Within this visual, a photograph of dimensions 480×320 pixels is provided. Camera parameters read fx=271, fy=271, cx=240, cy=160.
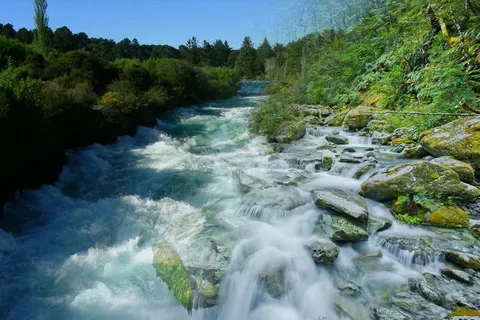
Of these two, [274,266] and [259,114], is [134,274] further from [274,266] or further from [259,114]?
[259,114]

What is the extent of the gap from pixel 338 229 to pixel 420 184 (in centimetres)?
213

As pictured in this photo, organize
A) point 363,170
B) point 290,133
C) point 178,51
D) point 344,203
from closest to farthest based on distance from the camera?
point 344,203
point 363,170
point 290,133
point 178,51

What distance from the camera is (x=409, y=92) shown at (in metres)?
11.8

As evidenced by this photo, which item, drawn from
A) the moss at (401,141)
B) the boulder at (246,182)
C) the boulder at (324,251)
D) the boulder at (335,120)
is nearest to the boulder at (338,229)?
the boulder at (324,251)

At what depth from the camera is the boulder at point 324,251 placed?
15.2ft

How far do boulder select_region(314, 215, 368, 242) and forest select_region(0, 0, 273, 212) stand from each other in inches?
293

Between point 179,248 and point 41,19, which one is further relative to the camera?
point 41,19

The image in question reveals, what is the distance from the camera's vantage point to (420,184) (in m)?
5.67

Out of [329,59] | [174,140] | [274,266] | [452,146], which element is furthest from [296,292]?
[329,59]

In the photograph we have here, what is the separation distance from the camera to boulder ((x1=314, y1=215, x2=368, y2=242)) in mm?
5016

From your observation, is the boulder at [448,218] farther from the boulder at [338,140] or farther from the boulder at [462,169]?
the boulder at [338,140]

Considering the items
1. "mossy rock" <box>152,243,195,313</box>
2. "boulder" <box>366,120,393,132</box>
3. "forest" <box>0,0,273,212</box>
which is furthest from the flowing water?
"boulder" <box>366,120,393,132</box>

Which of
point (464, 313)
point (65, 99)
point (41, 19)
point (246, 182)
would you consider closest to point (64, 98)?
point (65, 99)

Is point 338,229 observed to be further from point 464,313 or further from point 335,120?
point 335,120
